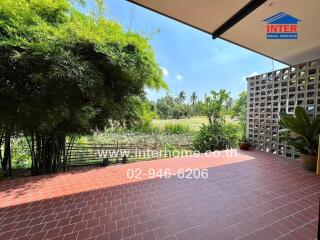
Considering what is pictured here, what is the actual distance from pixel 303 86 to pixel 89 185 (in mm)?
5458

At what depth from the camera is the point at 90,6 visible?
3586 mm

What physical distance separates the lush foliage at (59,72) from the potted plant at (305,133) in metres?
3.23

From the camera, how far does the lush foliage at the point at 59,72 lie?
2805 mm

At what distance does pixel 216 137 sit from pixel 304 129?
3.01 meters

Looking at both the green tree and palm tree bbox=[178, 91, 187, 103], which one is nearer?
the green tree

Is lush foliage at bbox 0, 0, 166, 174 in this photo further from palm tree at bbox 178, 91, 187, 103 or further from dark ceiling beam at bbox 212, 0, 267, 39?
palm tree at bbox 178, 91, 187, 103

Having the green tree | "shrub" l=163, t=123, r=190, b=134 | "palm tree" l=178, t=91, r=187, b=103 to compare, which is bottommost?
"shrub" l=163, t=123, r=190, b=134

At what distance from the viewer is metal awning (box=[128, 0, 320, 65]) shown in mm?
2625

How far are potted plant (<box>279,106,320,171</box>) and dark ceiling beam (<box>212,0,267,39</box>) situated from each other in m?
2.29

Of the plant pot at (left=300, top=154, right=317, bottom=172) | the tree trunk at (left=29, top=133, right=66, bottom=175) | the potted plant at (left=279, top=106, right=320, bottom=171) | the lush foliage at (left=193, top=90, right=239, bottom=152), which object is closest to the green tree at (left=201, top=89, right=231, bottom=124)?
the lush foliage at (left=193, top=90, right=239, bottom=152)

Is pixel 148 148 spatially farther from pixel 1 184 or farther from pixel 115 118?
pixel 1 184

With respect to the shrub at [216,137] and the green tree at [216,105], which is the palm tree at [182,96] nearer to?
the green tree at [216,105]

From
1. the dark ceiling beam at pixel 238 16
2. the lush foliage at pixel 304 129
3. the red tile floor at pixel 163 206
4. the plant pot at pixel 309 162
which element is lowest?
the red tile floor at pixel 163 206

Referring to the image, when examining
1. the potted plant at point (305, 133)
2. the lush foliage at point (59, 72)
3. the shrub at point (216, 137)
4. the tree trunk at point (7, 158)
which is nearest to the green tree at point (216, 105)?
the shrub at point (216, 137)
